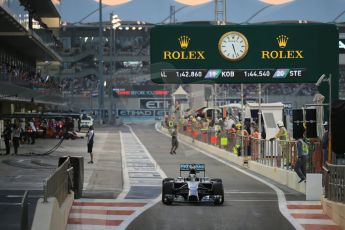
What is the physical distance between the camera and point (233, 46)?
23.3 metres

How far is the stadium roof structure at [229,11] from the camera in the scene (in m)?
103

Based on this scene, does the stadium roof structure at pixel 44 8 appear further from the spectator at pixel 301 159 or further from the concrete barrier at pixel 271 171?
the spectator at pixel 301 159

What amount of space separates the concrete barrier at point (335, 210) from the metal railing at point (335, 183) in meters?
0.11

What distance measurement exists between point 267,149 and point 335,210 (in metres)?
12.1

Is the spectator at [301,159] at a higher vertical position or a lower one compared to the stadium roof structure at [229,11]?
lower

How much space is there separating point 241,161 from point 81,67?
96831mm

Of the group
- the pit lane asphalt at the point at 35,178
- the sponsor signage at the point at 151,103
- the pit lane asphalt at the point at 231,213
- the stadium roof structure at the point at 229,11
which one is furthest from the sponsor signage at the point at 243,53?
the sponsor signage at the point at 151,103

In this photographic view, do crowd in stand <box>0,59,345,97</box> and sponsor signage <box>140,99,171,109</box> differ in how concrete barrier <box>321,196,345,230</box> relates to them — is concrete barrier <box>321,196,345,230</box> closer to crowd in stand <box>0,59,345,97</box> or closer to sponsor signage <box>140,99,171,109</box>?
crowd in stand <box>0,59,345,97</box>

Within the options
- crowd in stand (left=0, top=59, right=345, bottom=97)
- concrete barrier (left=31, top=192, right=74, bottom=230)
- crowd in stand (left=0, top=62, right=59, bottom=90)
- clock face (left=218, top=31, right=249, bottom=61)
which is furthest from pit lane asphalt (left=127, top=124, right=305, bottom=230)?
crowd in stand (left=0, top=59, right=345, bottom=97)

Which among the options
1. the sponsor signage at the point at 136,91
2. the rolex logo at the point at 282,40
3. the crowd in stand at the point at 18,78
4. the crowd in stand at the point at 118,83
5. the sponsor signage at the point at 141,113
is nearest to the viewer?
the rolex logo at the point at 282,40

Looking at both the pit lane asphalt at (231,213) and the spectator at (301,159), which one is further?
the spectator at (301,159)

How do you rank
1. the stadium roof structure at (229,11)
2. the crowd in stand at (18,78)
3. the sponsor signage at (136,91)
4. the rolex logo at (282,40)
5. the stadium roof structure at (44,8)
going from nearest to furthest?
the rolex logo at (282,40) < the crowd in stand at (18,78) < the stadium roof structure at (44,8) < the stadium roof structure at (229,11) < the sponsor signage at (136,91)

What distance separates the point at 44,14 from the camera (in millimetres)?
71438

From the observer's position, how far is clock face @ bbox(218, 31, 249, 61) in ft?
76.5
